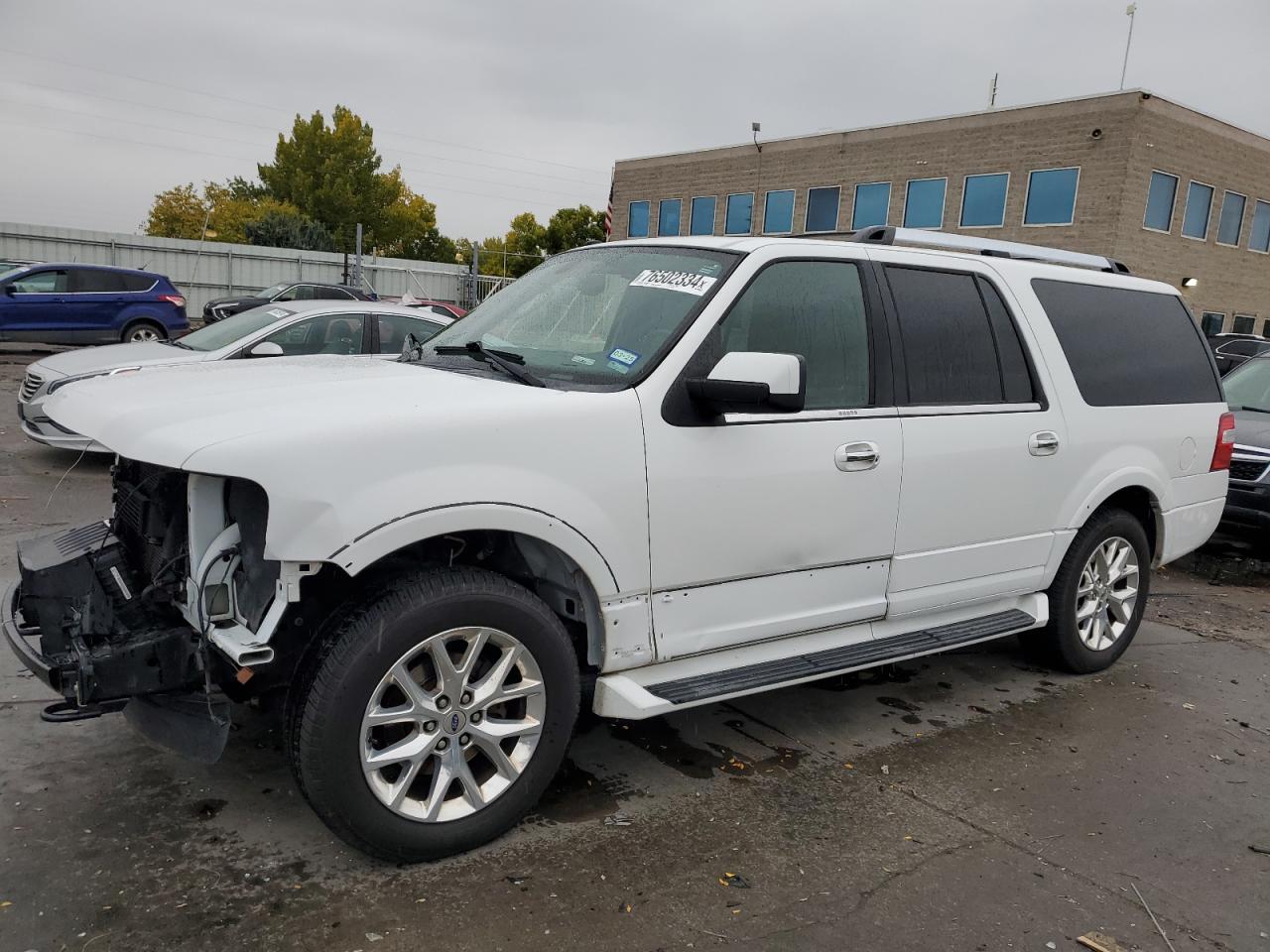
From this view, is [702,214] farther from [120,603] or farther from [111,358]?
[120,603]

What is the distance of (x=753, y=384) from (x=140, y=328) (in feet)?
55.8

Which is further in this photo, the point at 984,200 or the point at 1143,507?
the point at 984,200

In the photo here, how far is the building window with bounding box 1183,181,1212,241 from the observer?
26.3 metres

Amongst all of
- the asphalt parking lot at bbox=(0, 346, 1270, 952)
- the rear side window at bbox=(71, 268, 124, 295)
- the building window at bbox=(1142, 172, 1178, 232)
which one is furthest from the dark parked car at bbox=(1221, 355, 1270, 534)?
the building window at bbox=(1142, 172, 1178, 232)

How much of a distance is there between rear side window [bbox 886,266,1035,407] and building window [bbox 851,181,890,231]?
2667 cm

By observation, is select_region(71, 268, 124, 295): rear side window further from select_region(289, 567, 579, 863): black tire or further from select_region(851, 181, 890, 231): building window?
select_region(851, 181, 890, 231): building window

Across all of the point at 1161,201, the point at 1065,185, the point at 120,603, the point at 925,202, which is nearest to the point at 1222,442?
the point at 120,603

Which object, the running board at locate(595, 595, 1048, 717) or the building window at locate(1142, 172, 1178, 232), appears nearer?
the running board at locate(595, 595, 1048, 717)

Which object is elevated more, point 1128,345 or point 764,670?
point 1128,345

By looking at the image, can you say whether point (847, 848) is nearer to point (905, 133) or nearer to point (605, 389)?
point (605, 389)

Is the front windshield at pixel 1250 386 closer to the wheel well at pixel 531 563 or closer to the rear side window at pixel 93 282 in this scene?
the wheel well at pixel 531 563

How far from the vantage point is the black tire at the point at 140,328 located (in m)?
17.1

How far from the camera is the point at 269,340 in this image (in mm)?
8141

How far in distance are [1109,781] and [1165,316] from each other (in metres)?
2.62
